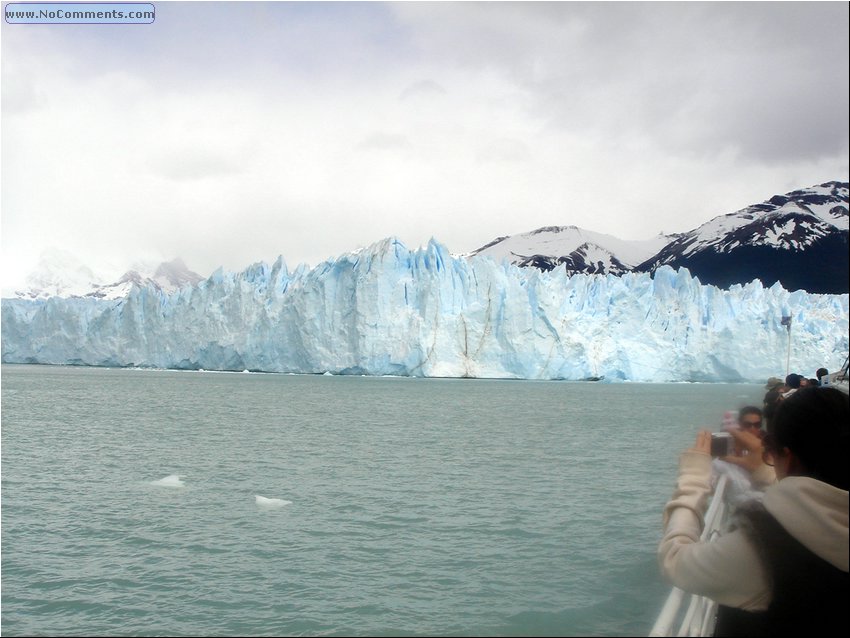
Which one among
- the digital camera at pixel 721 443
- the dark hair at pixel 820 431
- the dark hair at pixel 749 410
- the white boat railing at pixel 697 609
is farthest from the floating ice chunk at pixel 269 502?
the dark hair at pixel 820 431

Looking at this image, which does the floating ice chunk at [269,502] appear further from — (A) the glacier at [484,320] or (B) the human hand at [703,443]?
(A) the glacier at [484,320]

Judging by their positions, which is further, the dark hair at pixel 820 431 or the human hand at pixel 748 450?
the human hand at pixel 748 450

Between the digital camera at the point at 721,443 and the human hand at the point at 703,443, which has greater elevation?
the human hand at the point at 703,443

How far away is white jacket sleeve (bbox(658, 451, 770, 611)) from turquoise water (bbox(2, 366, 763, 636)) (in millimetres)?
259

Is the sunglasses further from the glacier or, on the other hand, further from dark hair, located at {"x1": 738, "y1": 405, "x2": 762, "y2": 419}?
the glacier

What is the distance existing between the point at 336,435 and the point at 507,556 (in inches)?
432

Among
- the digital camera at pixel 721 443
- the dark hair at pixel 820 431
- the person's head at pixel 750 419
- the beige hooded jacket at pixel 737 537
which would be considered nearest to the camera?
the beige hooded jacket at pixel 737 537

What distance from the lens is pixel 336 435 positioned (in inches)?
677

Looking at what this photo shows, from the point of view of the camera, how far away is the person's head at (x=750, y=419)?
1974 millimetres

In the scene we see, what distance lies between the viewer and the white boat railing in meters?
1.44

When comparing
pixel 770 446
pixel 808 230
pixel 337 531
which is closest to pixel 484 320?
pixel 337 531

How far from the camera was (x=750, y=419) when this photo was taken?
2.02 m

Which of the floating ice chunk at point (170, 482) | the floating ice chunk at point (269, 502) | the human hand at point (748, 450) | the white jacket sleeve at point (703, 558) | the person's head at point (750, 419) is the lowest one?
the floating ice chunk at point (170, 482)

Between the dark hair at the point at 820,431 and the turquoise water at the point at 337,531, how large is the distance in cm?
29
